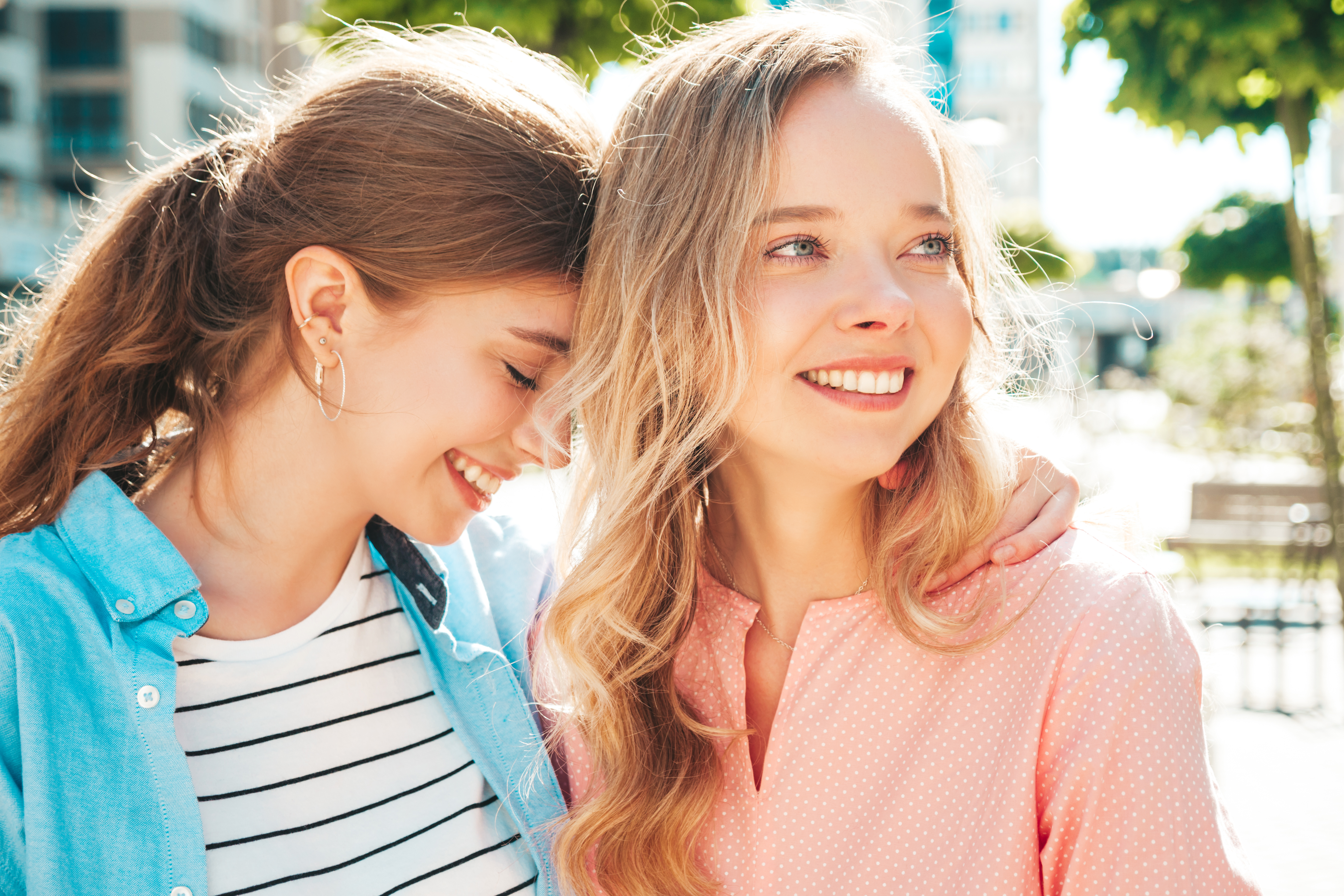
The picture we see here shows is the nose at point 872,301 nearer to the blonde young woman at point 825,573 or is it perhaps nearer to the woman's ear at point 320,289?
the blonde young woman at point 825,573

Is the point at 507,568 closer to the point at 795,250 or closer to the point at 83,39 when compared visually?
the point at 795,250

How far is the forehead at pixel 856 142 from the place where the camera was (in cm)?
171

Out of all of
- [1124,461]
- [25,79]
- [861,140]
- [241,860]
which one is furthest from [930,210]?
[25,79]

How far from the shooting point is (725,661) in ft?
6.51

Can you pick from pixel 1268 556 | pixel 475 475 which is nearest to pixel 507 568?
pixel 475 475

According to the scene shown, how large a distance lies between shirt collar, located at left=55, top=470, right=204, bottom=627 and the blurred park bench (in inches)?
202

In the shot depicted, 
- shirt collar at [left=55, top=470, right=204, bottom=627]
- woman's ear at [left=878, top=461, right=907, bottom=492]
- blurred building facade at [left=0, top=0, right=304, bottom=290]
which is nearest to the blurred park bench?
woman's ear at [left=878, top=461, right=907, bottom=492]

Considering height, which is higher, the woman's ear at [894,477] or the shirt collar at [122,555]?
the woman's ear at [894,477]

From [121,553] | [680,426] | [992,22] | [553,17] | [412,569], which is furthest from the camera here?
[992,22]

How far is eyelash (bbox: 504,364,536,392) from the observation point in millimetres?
2031

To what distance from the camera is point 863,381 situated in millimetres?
1704

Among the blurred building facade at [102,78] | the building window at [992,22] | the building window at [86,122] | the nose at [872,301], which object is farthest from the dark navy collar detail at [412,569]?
the building window at [992,22]

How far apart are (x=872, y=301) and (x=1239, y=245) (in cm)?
1228

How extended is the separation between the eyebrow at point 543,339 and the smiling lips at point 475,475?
0.26 m
